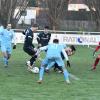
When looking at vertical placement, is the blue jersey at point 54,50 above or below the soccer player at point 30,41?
above

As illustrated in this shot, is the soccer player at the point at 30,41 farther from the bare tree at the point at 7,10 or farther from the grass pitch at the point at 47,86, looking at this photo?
the bare tree at the point at 7,10

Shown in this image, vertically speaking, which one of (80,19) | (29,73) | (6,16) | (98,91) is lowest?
(80,19)

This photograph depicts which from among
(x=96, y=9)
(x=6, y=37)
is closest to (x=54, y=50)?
(x=6, y=37)

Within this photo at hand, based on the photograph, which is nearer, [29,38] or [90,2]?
[29,38]

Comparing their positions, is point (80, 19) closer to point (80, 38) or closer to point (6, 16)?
point (6, 16)

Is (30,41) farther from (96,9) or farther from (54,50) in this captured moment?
(96,9)

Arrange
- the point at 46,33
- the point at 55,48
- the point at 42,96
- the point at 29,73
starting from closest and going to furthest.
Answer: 1. the point at 42,96
2. the point at 55,48
3. the point at 29,73
4. the point at 46,33

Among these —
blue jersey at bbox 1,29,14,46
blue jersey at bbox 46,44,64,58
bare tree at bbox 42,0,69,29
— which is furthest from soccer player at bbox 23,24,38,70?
bare tree at bbox 42,0,69,29

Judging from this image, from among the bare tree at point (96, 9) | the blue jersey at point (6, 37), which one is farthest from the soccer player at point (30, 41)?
the bare tree at point (96, 9)

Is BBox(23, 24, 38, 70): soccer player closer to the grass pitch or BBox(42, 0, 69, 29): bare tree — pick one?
the grass pitch

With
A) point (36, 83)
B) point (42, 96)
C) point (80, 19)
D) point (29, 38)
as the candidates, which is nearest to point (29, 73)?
point (29, 38)

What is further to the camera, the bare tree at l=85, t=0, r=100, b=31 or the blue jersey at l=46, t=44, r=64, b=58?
the bare tree at l=85, t=0, r=100, b=31

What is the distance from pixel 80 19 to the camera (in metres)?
62.6

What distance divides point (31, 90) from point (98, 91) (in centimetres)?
185
